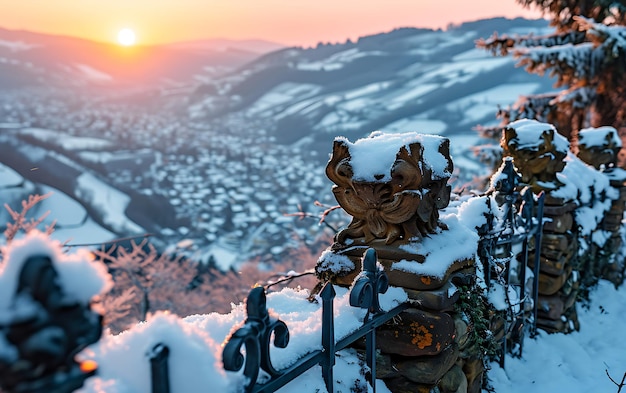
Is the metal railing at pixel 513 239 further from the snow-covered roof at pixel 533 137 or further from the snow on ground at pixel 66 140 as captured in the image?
the snow on ground at pixel 66 140

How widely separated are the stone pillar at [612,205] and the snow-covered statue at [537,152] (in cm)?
187

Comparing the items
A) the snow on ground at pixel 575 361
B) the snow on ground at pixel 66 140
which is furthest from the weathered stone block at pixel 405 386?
the snow on ground at pixel 66 140

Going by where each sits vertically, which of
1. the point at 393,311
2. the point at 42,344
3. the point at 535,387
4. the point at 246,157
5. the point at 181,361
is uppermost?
the point at 42,344

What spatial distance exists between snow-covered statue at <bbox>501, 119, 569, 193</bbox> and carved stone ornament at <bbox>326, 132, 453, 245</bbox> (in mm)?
2370

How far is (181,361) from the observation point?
3.69 ft

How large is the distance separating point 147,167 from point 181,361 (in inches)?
2728

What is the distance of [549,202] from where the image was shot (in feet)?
14.5

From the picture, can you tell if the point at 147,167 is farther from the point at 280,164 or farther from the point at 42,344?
the point at 42,344

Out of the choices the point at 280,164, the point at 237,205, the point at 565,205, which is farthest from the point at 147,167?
the point at 565,205

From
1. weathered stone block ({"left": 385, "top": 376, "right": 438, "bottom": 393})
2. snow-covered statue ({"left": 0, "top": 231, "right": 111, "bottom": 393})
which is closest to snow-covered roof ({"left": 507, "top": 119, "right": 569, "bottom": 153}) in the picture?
weathered stone block ({"left": 385, "top": 376, "right": 438, "bottom": 393})

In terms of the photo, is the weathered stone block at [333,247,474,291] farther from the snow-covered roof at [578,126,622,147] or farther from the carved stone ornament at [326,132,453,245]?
the snow-covered roof at [578,126,622,147]

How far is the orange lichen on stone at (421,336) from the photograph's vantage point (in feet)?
7.32

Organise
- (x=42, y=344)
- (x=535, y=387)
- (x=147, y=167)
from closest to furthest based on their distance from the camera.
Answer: (x=42, y=344)
(x=535, y=387)
(x=147, y=167)

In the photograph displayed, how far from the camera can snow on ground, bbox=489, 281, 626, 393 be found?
3.41 meters
